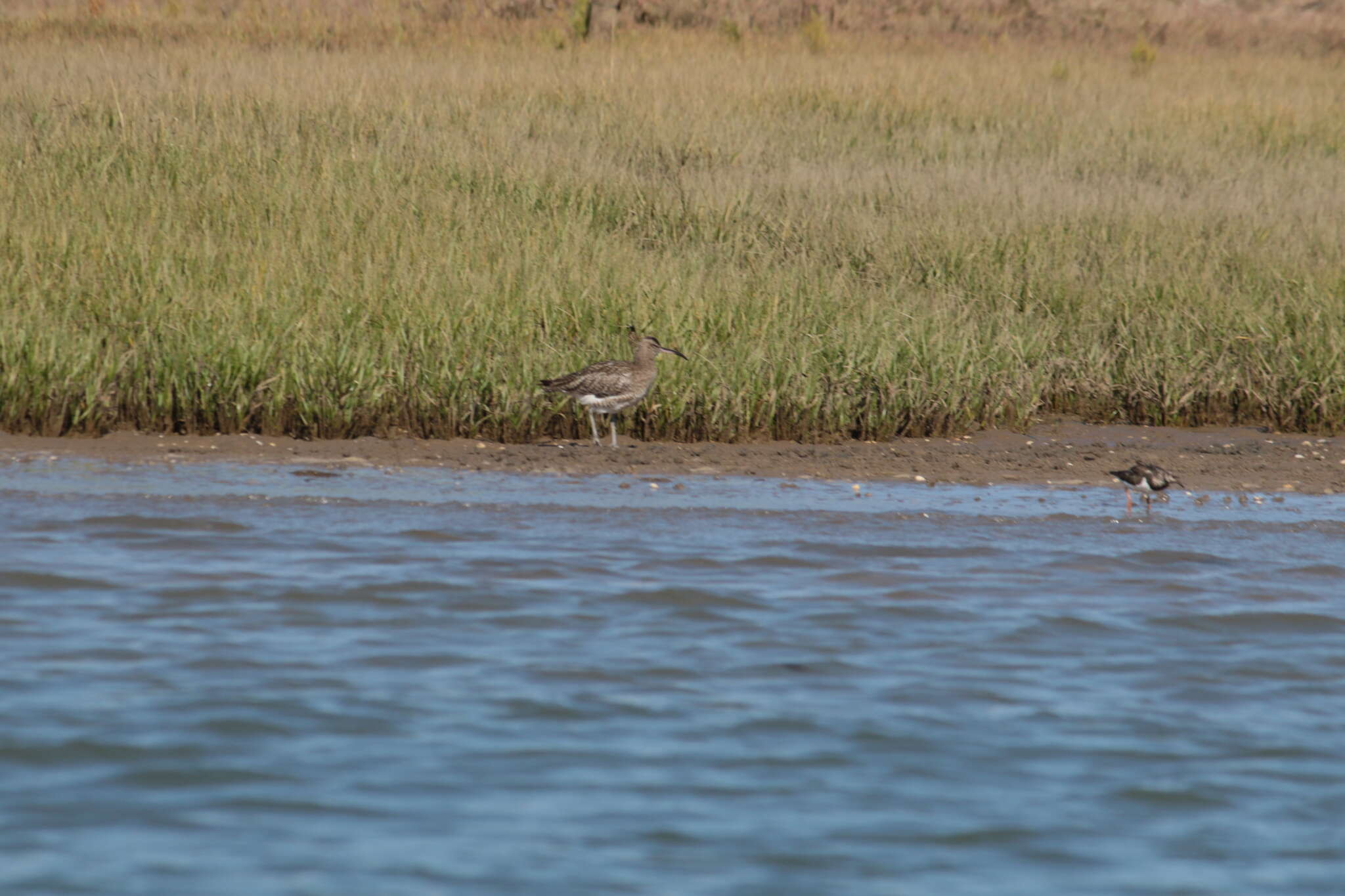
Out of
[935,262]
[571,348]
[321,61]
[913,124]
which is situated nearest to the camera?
[571,348]

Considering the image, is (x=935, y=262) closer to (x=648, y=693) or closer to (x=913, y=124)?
(x=913, y=124)

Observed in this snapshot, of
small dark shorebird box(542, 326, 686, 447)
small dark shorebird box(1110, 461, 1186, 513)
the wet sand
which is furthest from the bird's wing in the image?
small dark shorebird box(1110, 461, 1186, 513)

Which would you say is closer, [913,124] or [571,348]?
[571,348]

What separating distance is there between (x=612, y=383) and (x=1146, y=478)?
3.00 metres

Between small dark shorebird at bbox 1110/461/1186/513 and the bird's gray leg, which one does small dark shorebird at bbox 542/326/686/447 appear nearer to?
the bird's gray leg

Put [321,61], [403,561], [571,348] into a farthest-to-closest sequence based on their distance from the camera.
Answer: [321,61]
[571,348]
[403,561]

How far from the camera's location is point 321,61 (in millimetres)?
20844

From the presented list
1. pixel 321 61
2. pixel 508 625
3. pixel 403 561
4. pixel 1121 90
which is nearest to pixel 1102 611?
pixel 508 625

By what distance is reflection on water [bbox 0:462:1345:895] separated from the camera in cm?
432

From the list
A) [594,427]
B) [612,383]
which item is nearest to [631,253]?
[594,427]

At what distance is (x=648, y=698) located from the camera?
18.4ft

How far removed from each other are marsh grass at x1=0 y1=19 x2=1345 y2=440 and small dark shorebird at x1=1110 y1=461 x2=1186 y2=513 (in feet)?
6.28

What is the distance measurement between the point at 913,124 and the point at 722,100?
2.15 m

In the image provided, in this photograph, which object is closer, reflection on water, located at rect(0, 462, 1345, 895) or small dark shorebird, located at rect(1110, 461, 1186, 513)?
reflection on water, located at rect(0, 462, 1345, 895)
